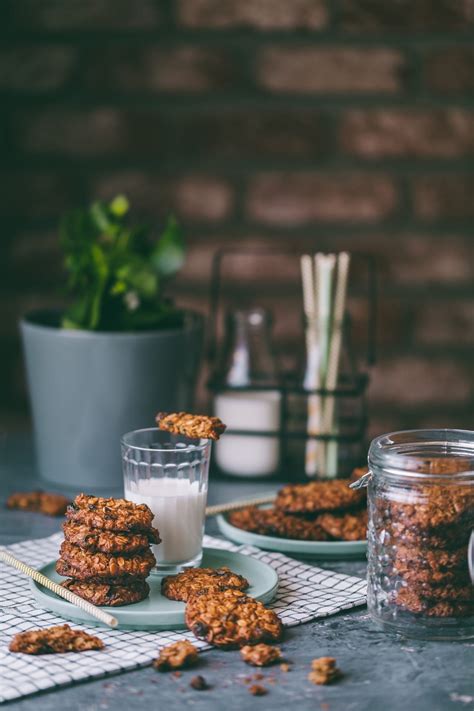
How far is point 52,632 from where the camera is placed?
3.25 feet

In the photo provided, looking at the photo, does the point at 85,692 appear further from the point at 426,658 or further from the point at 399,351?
the point at 399,351

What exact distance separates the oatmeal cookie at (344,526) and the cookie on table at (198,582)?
194mm

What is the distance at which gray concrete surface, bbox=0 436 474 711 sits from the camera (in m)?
0.90

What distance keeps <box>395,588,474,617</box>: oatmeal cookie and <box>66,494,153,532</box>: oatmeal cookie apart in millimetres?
248

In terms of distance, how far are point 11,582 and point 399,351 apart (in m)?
1.20

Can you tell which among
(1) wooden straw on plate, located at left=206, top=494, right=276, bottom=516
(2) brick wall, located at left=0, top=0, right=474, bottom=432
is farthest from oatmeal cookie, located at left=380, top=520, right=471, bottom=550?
(2) brick wall, located at left=0, top=0, right=474, bottom=432

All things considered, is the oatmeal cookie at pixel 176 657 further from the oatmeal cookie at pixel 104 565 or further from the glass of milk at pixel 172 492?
the glass of milk at pixel 172 492

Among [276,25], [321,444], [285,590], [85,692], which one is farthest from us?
[276,25]

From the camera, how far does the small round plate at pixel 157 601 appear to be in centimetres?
103

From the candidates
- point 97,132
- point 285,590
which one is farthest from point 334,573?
point 97,132

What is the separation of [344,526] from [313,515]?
0.17 feet

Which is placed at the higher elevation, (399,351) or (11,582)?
(399,351)

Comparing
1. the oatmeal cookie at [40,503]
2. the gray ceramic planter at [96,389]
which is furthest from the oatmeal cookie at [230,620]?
the gray ceramic planter at [96,389]

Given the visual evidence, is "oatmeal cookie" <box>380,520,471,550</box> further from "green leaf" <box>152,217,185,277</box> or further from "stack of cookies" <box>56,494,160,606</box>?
"green leaf" <box>152,217,185,277</box>
